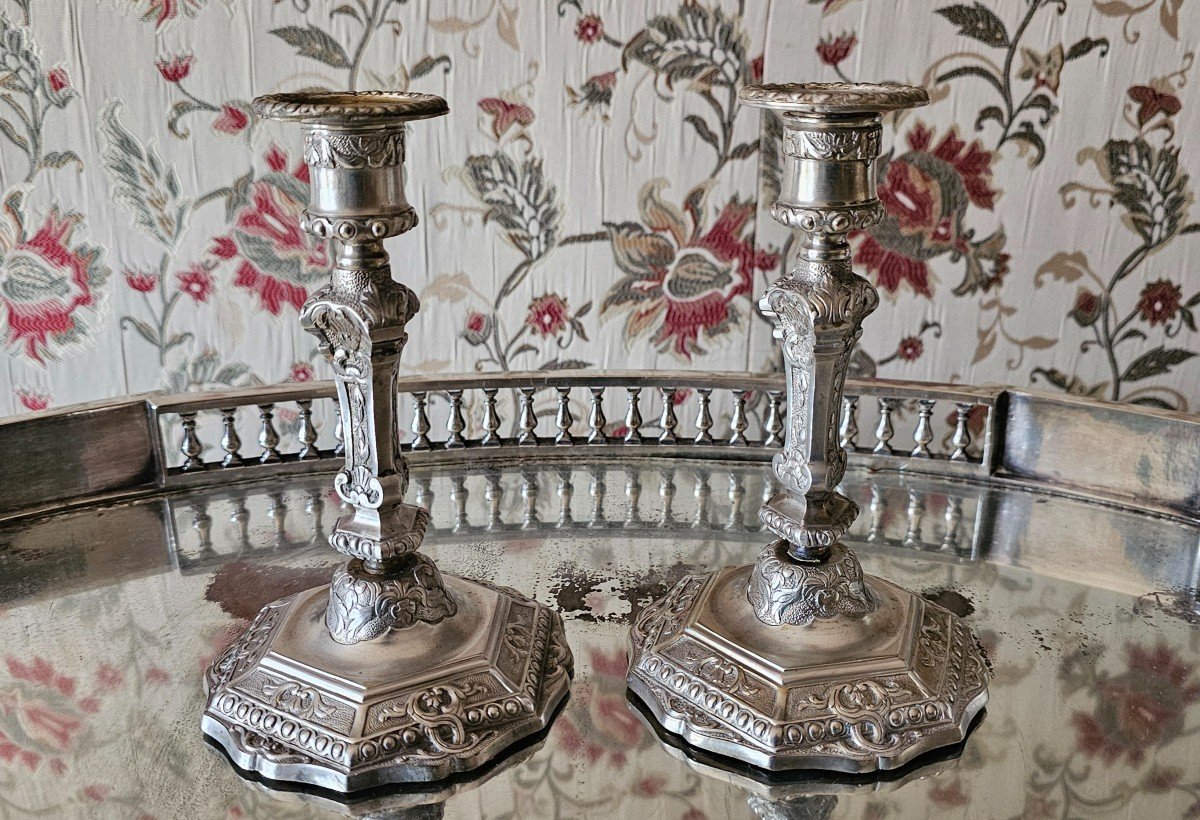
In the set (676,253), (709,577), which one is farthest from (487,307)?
(709,577)

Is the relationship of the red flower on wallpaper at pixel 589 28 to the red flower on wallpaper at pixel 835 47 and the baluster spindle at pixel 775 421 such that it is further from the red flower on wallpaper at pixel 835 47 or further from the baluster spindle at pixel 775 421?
the baluster spindle at pixel 775 421

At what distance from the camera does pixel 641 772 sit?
1.52 feet

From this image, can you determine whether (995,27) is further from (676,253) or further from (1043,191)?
(676,253)

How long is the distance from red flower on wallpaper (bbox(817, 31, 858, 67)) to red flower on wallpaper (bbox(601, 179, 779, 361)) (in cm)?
13

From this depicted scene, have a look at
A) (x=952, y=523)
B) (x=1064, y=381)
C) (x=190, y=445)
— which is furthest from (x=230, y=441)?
(x=1064, y=381)

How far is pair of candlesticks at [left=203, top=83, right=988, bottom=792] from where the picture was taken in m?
0.44

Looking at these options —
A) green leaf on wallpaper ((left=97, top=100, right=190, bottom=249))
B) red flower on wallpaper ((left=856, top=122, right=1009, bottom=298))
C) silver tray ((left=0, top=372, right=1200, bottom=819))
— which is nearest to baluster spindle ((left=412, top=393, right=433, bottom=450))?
silver tray ((left=0, top=372, right=1200, bottom=819))

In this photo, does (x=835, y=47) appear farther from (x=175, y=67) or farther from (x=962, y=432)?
(x=175, y=67)

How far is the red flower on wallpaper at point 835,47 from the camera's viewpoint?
87cm

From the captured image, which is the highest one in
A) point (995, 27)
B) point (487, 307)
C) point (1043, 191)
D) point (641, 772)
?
point (995, 27)

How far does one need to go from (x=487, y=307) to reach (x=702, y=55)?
27 centimetres

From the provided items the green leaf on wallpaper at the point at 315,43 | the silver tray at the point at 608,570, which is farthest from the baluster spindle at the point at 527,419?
the green leaf on wallpaper at the point at 315,43

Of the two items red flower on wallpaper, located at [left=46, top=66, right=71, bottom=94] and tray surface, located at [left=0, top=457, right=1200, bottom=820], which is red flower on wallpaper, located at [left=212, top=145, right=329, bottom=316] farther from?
tray surface, located at [left=0, top=457, right=1200, bottom=820]

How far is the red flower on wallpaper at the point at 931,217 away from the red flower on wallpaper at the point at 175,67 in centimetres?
55
